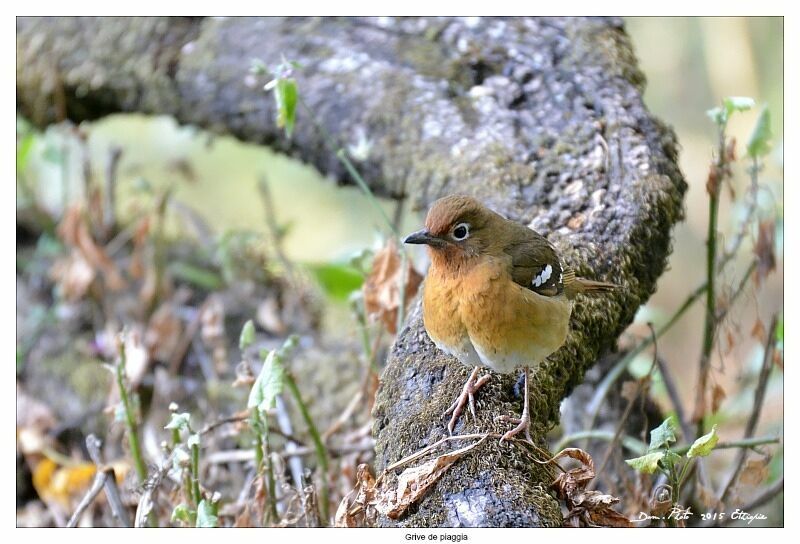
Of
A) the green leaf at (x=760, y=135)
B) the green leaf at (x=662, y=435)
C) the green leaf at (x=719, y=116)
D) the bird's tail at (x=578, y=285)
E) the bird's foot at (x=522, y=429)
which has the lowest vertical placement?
the green leaf at (x=662, y=435)

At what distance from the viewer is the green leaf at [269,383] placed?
2.64m

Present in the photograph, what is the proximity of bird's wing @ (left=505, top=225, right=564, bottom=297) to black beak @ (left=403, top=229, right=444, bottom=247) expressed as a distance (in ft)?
0.74

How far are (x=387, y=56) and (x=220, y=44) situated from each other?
0.98 m

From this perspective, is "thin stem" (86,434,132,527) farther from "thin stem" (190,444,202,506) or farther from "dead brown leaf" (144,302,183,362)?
"dead brown leaf" (144,302,183,362)

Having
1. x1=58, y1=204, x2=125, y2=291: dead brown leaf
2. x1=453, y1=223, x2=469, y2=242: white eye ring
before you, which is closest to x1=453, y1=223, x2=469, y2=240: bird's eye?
x1=453, y1=223, x2=469, y2=242: white eye ring

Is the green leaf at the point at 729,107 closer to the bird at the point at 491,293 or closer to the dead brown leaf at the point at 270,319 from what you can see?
the bird at the point at 491,293

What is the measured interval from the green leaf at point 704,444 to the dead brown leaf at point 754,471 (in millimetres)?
960

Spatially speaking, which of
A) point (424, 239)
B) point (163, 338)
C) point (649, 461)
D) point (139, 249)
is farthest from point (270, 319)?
point (649, 461)

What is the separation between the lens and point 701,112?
4961 millimetres

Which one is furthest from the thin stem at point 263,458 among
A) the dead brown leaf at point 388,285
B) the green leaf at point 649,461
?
the green leaf at point 649,461

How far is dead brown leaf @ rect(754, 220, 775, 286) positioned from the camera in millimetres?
3398

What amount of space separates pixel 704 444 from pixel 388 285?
1385mm
